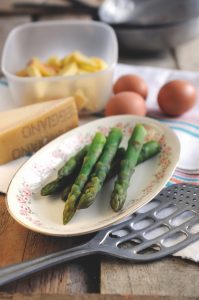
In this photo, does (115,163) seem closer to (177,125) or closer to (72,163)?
(72,163)

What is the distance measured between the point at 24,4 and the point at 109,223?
151cm

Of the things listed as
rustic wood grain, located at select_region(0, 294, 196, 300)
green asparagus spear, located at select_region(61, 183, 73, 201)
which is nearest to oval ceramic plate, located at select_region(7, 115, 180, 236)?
green asparagus spear, located at select_region(61, 183, 73, 201)

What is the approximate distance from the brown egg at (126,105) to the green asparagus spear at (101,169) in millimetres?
132

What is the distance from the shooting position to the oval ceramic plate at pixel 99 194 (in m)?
0.85

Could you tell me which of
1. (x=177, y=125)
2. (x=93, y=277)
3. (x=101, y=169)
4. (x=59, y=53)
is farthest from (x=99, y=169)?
(x=59, y=53)

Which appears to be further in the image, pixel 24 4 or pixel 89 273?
pixel 24 4

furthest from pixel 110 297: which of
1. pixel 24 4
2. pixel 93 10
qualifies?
pixel 24 4

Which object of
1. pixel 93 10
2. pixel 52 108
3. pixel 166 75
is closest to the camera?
pixel 52 108

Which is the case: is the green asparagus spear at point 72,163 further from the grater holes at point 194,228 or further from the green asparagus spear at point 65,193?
the grater holes at point 194,228

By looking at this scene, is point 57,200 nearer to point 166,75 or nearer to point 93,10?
point 166,75

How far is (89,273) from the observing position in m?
0.79

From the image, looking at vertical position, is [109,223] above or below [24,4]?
above

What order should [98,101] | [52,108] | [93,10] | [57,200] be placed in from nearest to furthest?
1. [57,200]
2. [52,108]
3. [98,101]
4. [93,10]

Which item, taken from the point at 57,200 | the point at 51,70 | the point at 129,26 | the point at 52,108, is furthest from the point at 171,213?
the point at 129,26
